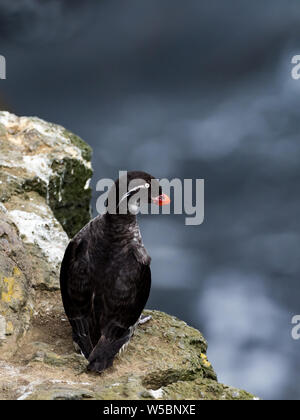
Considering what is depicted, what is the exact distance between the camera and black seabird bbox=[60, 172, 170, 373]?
614 cm

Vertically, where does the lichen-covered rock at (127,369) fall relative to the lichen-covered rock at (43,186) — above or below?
below

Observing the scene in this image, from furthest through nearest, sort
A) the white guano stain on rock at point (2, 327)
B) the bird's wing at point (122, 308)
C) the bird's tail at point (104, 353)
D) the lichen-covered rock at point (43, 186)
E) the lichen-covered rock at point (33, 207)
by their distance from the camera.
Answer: the lichen-covered rock at point (43, 186), the lichen-covered rock at point (33, 207), the white guano stain on rock at point (2, 327), the bird's wing at point (122, 308), the bird's tail at point (104, 353)

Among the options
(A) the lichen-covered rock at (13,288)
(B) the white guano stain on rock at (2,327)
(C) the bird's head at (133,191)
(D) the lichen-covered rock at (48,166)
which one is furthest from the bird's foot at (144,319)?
(D) the lichen-covered rock at (48,166)

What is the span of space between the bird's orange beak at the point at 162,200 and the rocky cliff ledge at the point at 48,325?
164cm

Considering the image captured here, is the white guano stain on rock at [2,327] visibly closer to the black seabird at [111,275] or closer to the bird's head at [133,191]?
the black seabird at [111,275]

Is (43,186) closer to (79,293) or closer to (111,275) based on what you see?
(79,293)

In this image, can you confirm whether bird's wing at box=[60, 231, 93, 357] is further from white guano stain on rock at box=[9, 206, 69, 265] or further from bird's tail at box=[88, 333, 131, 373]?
white guano stain on rock at box=[9, 206, 69, 265]

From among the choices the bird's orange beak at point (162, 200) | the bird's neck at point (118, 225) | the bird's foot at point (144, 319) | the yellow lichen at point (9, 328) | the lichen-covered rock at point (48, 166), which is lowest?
the yellow lichen at point (9, 328)

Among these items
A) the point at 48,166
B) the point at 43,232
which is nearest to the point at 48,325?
the point at 43,232

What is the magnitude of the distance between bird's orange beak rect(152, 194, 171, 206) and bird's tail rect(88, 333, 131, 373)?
5.18 ft

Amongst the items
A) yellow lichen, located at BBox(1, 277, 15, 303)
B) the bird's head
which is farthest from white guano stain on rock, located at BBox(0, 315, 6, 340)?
the bird's head

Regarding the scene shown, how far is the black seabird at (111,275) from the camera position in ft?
20.2
